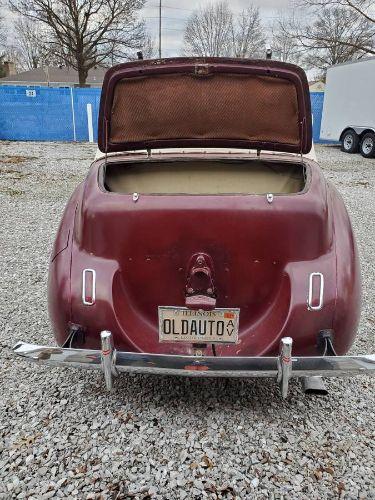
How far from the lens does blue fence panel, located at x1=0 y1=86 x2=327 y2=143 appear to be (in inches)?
675

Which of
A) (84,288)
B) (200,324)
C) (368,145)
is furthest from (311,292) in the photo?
(368,145)

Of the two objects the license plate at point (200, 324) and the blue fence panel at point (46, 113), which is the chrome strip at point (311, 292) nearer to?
the license plate at point (200, 324)

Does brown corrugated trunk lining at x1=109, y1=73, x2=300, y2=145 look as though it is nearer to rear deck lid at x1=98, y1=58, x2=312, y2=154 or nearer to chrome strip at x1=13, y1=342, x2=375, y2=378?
rear deck lid at x1=98, y1=58, x2=312, y2=154

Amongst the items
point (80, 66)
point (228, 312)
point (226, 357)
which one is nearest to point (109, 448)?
point (226, 357)

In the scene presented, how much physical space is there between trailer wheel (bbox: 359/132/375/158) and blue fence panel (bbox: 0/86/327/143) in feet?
33.8

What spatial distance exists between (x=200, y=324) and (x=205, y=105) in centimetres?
144

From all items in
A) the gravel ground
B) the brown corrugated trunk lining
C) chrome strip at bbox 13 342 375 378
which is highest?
the brown corrugated trunk lining

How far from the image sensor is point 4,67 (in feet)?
179

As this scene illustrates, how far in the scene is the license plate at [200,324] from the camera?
7.39 ft

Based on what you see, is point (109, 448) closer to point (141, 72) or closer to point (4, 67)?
point (141, 72)

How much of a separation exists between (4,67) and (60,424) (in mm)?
61824

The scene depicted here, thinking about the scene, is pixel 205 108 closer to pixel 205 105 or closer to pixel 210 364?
pixel 205 105

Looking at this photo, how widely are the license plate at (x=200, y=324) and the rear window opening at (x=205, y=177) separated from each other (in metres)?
1.14

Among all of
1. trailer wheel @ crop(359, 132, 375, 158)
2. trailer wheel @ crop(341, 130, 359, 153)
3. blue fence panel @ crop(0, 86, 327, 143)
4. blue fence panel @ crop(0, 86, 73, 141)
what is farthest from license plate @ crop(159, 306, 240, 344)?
blue fence panel @ crop(0, 86, 73, 141)
